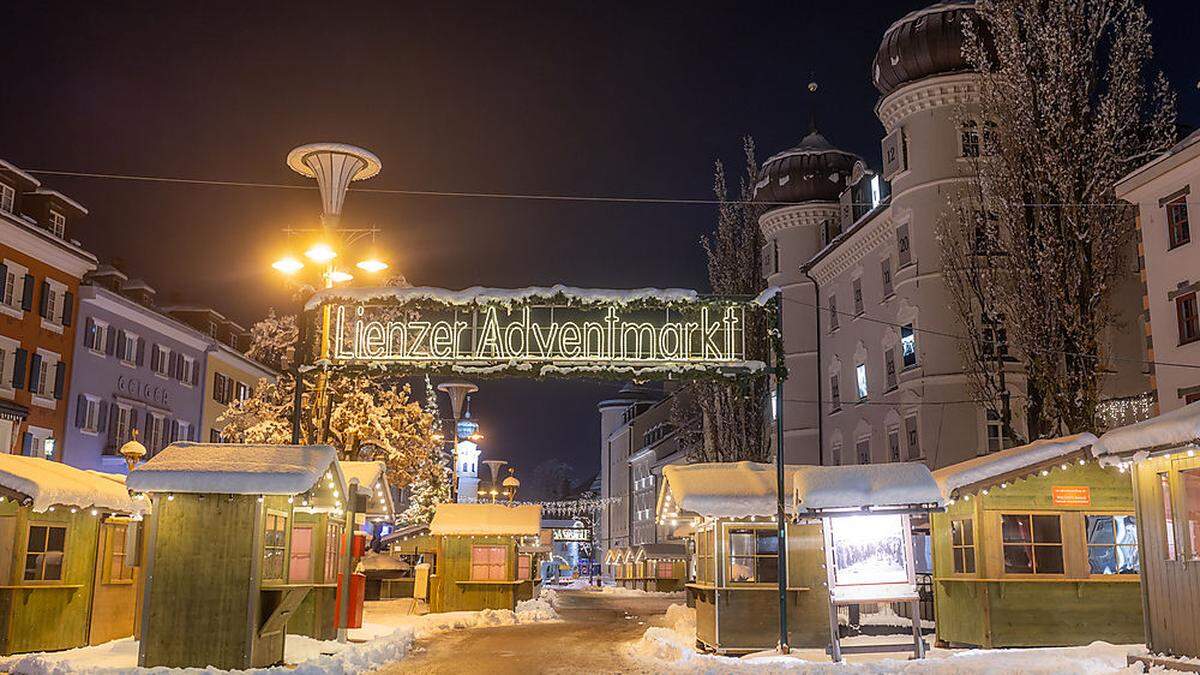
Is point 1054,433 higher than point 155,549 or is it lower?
higher

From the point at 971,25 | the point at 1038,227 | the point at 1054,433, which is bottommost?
the point at 1054,433

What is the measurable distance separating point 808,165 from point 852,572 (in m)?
31.8

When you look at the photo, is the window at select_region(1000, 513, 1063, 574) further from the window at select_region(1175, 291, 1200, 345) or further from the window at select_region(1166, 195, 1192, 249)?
the window at select_region(1166, 195, 1192, 249)

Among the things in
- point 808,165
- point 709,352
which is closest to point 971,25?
point 808,165

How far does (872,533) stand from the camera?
18359 millimetres

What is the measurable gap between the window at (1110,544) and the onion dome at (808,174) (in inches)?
1147

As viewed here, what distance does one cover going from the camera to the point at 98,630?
19.6 metres

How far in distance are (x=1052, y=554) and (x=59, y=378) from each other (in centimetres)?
3587

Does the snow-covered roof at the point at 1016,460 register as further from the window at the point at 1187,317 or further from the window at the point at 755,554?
the window at the point at 1187,317

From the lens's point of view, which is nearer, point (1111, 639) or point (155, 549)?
point (155, 549)

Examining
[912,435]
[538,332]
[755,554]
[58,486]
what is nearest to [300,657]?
[58,486]

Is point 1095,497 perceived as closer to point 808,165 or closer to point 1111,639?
point 1111,639

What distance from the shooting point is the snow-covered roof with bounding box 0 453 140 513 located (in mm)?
16750

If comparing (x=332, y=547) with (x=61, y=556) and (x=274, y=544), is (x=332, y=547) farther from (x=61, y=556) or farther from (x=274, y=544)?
(x=61, y=556)
